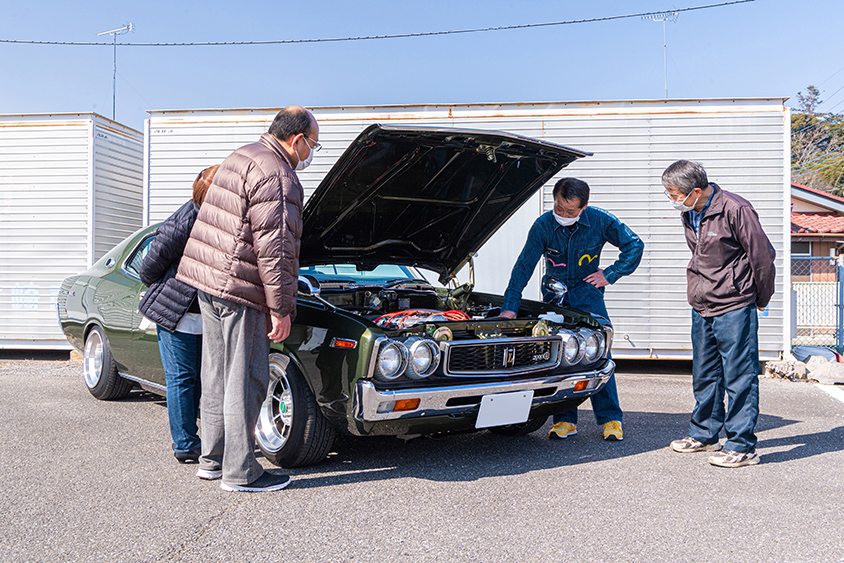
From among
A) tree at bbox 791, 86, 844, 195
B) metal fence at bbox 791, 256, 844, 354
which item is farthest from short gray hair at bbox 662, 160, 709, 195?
tree at bbox 791, 86, 844, 195

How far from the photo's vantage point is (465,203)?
4668 mm

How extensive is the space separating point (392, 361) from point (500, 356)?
2.20 ft

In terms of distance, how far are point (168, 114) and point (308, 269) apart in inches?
182

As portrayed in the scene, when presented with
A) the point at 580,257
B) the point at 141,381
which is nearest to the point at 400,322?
the point at 580,257

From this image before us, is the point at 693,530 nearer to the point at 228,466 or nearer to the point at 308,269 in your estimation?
the point at 228,466

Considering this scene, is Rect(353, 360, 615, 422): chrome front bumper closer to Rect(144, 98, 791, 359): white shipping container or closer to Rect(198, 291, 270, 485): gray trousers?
Rect(198, 291, 270, 485): gray trousers

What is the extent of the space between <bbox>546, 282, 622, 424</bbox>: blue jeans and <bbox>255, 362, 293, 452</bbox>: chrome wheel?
1.85 meters

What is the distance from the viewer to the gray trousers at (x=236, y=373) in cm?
312

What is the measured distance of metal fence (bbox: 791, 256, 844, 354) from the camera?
8359mm

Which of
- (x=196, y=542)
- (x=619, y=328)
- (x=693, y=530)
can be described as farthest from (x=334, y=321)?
(x=619, y=328)

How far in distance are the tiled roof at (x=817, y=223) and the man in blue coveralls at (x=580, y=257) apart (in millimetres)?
14062

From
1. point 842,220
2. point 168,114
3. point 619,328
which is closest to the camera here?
point 619,328

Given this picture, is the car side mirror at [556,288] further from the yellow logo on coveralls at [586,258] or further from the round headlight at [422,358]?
the round headlight at [422,358]

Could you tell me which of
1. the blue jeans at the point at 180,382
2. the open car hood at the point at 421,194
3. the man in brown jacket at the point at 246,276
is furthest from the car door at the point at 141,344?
the man in brown jacket at the point at 246,276
